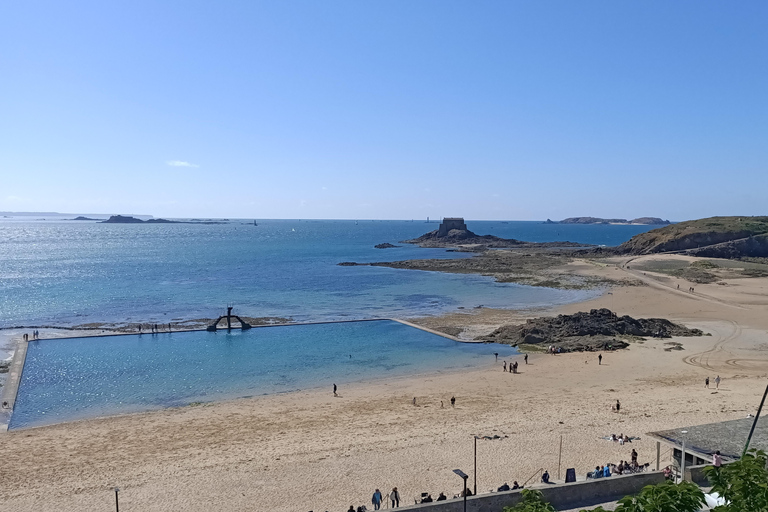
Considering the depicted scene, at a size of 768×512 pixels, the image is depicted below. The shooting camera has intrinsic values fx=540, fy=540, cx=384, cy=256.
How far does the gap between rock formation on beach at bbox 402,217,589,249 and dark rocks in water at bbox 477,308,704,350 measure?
3787 inches

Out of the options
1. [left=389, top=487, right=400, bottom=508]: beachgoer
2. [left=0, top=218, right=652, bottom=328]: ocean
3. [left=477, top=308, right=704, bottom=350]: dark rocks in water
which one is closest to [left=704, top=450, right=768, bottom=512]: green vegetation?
[left=389, top=487, right=400, bottom=508]: beachgoer

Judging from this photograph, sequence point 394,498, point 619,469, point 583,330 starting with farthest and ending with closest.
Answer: point 583,330
point 619,469
point 394,498

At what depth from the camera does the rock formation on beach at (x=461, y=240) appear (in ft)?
488

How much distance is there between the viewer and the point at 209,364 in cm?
3894

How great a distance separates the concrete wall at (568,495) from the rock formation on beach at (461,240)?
126 meters

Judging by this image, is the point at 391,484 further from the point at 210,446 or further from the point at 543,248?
the point at 543,248

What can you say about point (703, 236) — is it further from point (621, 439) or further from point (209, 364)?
point (209, 364)

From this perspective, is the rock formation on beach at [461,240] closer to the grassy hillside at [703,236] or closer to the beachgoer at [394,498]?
the grassy hillside at [703,236]

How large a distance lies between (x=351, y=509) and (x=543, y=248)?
131 meters

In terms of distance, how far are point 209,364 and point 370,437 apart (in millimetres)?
19120

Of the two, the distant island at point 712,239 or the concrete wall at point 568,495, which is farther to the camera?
the distant island at point 712,239

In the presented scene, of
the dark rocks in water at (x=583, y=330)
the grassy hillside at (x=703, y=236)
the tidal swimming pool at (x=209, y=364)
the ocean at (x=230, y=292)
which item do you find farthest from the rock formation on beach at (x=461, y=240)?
the tidal swimming pool at (x=209, y=364)

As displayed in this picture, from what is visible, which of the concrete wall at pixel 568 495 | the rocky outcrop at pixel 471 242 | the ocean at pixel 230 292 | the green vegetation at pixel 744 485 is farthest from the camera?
the rocky outcrop at pixel 471 242

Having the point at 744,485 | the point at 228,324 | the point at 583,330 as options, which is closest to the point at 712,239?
the point at 583,330
